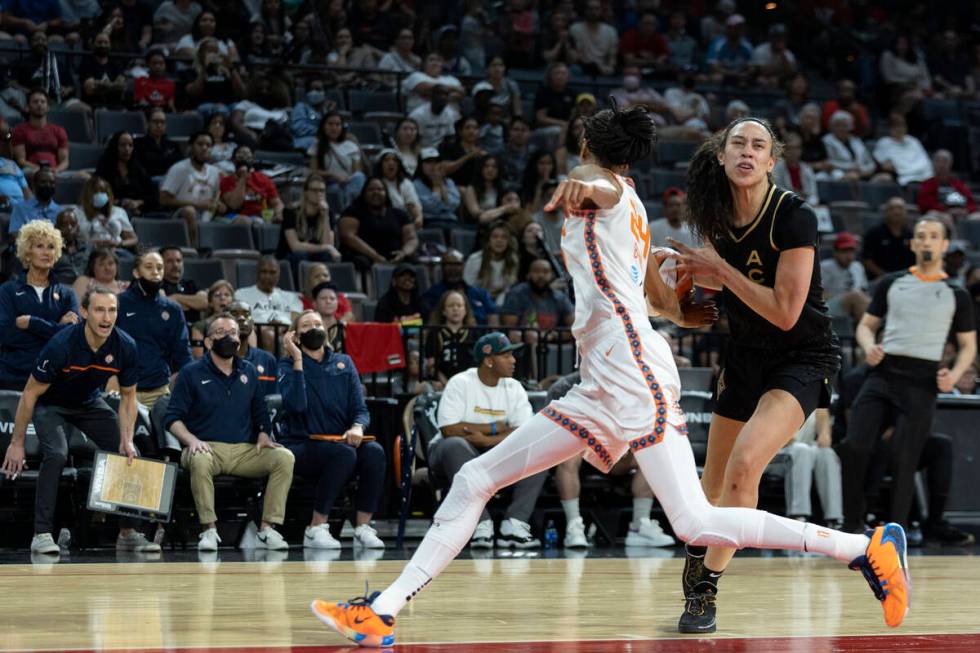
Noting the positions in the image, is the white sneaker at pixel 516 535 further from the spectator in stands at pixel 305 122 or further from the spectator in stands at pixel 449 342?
the spectator in stands at pixel 305 122

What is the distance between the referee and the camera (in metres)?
9.53

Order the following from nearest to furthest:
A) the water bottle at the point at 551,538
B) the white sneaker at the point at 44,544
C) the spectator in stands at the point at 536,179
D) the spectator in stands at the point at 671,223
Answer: the white sneaker at the point at 44,544 → the water bottle at the point at 551,538 → the spectator in stands at the point at 671,223 → the spectator in stands at the point at 536,179

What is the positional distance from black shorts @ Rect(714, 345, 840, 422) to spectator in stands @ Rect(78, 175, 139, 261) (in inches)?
272

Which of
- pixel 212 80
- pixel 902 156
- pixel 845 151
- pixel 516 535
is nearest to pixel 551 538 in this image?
pixel 516 535

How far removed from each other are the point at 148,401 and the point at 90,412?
0.86 metres

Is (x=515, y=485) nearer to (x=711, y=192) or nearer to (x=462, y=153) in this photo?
(x=711, y=192)

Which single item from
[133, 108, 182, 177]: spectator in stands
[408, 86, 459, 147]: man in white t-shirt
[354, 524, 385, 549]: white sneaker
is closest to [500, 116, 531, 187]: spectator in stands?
[408, 86, 459, 147]: man in white t-shirt

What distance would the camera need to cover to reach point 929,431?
9828mm

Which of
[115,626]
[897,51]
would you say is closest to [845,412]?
[115,626]

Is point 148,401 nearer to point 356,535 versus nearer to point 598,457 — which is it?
point 356,535

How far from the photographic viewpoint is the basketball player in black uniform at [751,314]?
188 inches

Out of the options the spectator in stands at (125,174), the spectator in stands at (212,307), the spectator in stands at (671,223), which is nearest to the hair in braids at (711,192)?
the spectator in stands at (212,307)

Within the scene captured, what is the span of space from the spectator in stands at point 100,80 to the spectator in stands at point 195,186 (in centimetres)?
140

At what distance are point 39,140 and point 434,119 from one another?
4131 millimetres
